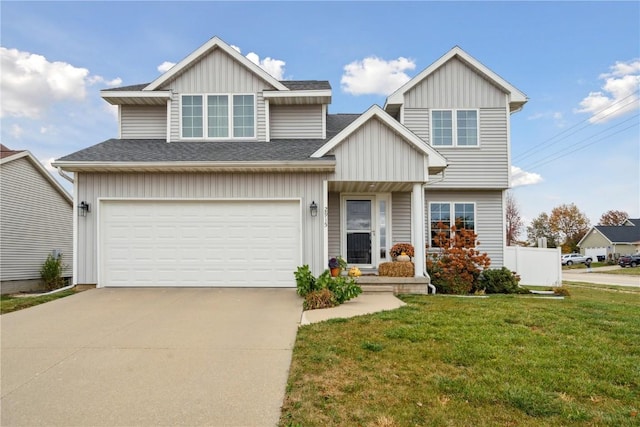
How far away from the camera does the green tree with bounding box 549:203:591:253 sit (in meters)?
53.6

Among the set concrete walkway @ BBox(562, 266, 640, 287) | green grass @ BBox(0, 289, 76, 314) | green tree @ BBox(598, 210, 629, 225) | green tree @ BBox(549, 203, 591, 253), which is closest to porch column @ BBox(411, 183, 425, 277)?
green grass @ BBox(0, 289, 76, 314)

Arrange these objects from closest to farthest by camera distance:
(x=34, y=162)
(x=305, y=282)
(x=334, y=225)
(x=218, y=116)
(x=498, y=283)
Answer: (x=305, y=282) < (x=498, y=283) < (x=218, y=116) < (x=334, y=225) < (x=34, y=162)

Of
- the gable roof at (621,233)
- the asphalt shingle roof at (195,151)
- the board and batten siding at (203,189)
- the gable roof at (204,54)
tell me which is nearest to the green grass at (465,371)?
the board and batten siding at (203,189)

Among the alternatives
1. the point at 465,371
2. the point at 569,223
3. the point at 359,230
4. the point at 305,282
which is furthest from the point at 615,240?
the point at 465,371

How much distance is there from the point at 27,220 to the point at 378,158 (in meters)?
15.6

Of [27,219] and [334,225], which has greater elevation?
[27,219]

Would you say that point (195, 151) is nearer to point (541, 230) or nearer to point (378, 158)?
point (378, 158)

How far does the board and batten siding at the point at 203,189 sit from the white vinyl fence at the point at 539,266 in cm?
854

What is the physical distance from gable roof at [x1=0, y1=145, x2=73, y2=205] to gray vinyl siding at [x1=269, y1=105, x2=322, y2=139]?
36.8ft

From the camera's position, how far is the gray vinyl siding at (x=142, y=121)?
12.4 meters

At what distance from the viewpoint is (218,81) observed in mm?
11945

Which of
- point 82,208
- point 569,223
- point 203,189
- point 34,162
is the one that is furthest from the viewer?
point 569,223

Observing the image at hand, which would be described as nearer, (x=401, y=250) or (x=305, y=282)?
(x=305, y=282)

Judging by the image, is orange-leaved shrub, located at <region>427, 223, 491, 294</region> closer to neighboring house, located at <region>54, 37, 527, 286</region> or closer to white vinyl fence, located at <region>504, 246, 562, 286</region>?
neighboring house, located at <region>54, 37, 527, 286</region>
